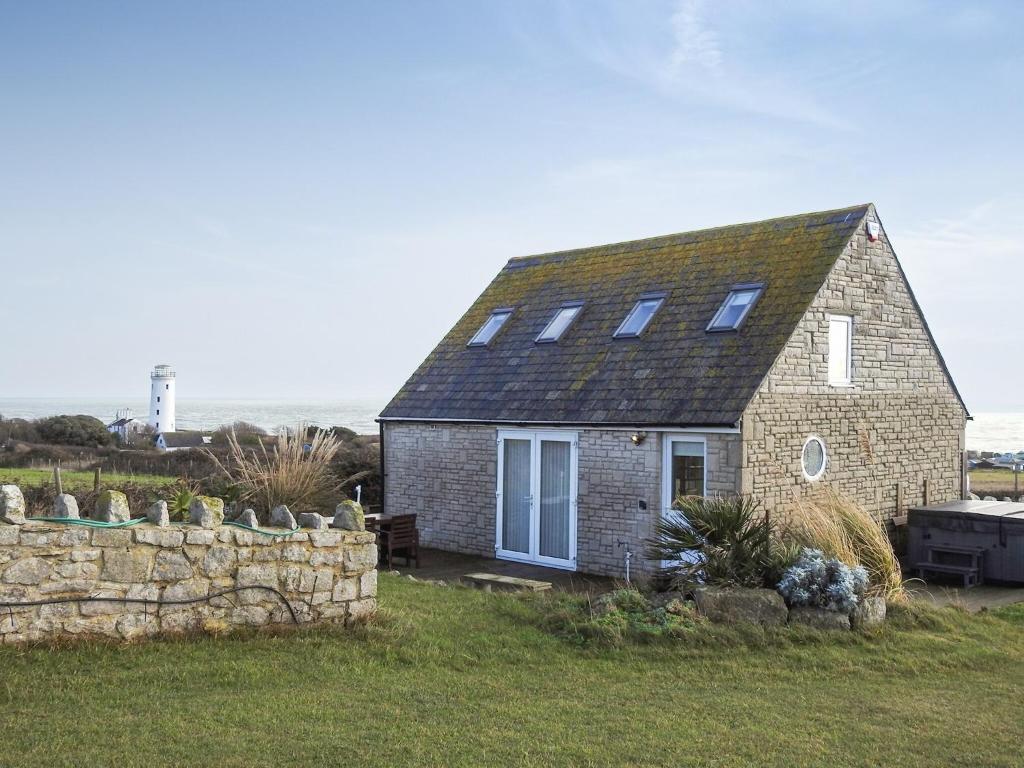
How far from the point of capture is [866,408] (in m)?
15.7

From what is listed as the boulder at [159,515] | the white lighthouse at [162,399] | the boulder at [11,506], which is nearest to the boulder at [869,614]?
the boulder at [159,515]

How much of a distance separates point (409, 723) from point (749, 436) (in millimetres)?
8074

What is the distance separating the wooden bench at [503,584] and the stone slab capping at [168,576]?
337cm

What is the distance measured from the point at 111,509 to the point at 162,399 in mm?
47761

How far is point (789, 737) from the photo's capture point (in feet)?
22.1

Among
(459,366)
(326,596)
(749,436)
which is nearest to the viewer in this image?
(326,596)

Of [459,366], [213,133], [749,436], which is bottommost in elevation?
[749,436]

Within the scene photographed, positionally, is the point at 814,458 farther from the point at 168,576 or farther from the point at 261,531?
the point at 168,576

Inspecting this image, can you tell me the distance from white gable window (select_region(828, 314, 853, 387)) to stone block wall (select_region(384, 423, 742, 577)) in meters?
2.96

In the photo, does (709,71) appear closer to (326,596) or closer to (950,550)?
(950,550)

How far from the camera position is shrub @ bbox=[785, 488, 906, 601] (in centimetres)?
1128

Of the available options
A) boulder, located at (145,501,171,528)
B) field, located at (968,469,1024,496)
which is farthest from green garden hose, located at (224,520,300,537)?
field, located at (968,469,1024,496)

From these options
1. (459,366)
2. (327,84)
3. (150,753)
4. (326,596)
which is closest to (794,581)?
(326,596)

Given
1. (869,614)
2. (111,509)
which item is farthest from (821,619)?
(111,509)
